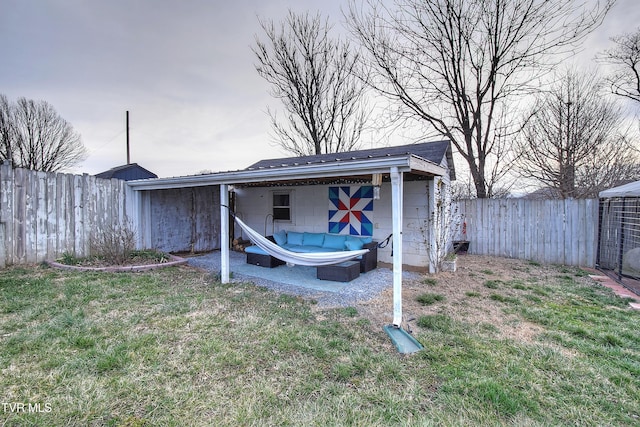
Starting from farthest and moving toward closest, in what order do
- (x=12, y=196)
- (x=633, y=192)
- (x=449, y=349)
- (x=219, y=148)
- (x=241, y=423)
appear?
(x=219, y=148) < (x=12, y=196) < (x=633, y=192) < (x=449, y=349) < (x=241, y=423)

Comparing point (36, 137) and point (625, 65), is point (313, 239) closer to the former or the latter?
point (625, 65)

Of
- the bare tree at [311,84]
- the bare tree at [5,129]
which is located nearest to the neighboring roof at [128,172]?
the bare tree at [5,129]

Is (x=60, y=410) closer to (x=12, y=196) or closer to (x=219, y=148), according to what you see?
(x=12, y=196)

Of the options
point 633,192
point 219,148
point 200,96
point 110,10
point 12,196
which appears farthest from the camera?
point 219,148

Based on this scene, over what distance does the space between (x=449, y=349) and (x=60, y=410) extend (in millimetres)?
2978

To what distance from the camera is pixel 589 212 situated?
21.1ft

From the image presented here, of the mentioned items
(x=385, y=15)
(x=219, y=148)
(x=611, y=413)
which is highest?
(x=385, y=15)

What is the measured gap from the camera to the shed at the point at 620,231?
508 centimetres

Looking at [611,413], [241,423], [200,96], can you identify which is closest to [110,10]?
[200,96]

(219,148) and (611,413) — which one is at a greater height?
(219,148)

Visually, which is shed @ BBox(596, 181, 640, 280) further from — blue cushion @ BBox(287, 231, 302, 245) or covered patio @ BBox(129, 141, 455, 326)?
blue cushion @ BBox(287, 231, 302, 245)

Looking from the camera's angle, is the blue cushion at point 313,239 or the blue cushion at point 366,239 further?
the blue cushion at point 313,239

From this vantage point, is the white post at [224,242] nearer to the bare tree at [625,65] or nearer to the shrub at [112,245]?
the shrub at [112,245]

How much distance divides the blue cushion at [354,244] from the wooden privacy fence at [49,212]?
537 cm
